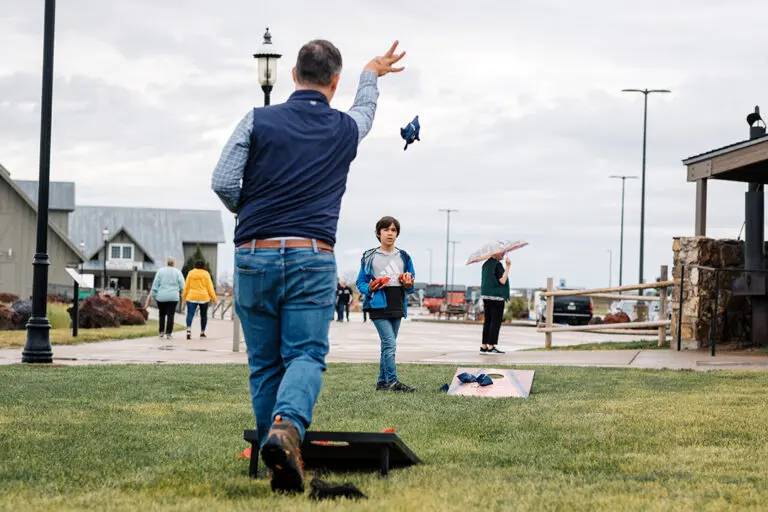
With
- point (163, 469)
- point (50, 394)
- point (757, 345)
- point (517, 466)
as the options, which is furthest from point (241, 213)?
point (757, 345)

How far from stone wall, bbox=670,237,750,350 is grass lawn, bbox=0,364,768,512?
6.07 metres

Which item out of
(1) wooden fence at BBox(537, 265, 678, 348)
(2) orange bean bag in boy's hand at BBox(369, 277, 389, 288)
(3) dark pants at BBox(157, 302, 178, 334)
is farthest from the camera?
(3) dark pants at BBox(157, 302, 178, 334)

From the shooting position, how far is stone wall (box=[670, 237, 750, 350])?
1744 cm

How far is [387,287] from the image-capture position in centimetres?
1027

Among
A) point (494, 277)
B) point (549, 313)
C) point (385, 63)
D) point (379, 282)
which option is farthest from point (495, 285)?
point (385, 63)

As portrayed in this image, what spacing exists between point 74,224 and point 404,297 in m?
90.0

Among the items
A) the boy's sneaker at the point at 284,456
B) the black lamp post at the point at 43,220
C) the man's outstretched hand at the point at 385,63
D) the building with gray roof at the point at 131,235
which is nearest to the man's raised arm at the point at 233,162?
the man's outstretched hand at the point at 385,63

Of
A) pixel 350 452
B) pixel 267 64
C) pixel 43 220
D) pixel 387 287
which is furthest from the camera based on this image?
pixel 267 64

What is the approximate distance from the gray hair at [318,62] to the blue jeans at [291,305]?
835 millimetres

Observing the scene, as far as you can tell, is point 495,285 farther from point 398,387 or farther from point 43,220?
point 43,220

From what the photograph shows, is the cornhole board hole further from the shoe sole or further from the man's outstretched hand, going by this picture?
the shoe sole

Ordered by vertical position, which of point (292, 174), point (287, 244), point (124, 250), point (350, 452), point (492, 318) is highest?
point (124, 250)

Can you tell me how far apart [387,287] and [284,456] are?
587cm

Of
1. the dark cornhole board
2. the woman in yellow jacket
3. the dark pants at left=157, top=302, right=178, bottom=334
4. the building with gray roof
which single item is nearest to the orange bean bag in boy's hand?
the dark cornhole board
